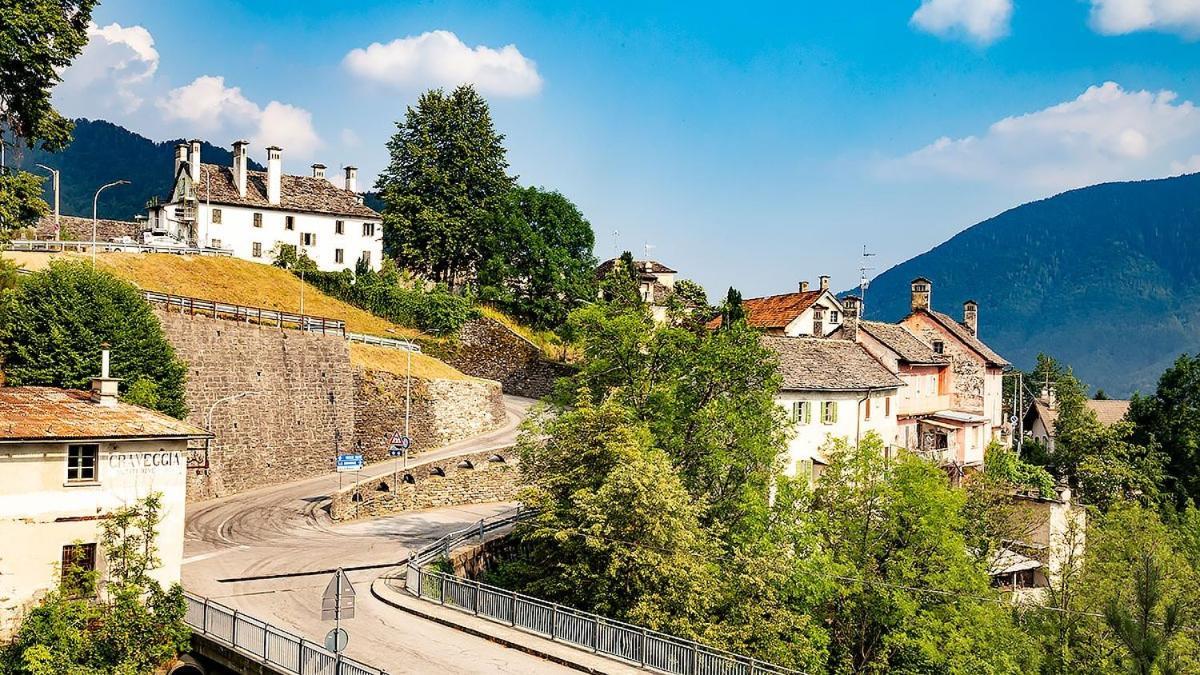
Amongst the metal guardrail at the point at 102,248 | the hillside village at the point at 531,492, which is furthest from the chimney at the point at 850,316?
the metal guardrail at the point at 102,248

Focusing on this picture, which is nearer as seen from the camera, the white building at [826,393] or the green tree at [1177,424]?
the white building at [826,393]

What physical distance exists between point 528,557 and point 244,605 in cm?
966

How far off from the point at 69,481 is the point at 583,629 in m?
14.8

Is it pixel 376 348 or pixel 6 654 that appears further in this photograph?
pixel 376 348

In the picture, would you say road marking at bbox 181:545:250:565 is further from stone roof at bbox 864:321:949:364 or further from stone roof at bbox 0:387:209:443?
stone roof at bbox 864:321:949:364

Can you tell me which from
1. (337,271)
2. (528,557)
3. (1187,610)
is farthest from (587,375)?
(337,271)

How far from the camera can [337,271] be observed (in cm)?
7775

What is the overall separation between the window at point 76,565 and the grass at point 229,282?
112ft

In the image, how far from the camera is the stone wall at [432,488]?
4478cm

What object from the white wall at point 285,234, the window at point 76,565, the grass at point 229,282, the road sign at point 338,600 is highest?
the white wall at point 285,234

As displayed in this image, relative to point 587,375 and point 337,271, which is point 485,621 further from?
point 337,271

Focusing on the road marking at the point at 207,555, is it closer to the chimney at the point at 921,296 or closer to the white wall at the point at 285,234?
the white wall at the point at 285,234

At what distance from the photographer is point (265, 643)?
944 inches

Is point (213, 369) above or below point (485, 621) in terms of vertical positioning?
above
